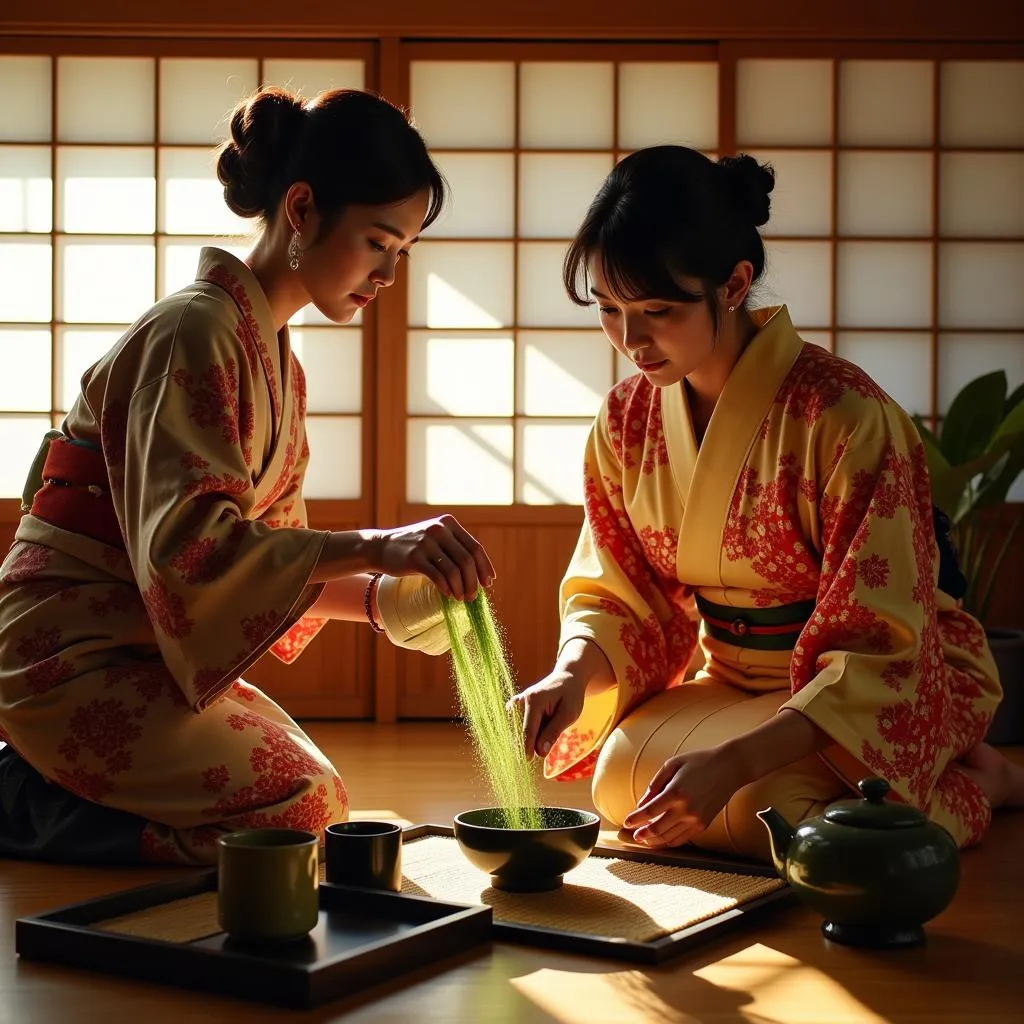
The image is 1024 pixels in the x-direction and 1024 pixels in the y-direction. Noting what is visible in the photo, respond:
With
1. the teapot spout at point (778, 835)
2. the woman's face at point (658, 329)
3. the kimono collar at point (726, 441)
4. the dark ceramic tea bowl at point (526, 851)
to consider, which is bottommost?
the dark ceramic tea bowl at point (526, 851)

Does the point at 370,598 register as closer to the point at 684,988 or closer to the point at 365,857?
the point at 365,857

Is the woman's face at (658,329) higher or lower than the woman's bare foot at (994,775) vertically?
higher

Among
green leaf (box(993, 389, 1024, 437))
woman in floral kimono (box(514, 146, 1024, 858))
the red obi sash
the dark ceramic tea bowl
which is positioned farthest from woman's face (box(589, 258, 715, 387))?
green leaf (box(993, 389, 1024, 437))

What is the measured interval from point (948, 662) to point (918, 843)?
38.2 inches

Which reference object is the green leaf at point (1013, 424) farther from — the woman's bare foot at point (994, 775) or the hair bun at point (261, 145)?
the hair bun at point (261, 145)

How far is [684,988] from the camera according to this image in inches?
70.7

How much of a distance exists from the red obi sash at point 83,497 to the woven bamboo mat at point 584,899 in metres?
0.70

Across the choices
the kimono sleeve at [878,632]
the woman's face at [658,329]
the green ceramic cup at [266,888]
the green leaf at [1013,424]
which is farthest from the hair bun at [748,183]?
the green leaf at [1013,424]

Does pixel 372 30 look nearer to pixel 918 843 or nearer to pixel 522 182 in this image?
pixel 522 182

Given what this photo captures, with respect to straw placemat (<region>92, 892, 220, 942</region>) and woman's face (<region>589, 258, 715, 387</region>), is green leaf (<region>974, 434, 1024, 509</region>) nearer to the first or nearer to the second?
woman's face (<region>589, 258, 715, 387</region>)

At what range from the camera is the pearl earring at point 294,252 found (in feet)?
8.35

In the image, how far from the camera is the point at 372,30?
462cm

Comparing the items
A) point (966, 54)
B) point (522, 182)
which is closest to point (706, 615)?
point (522, 182)

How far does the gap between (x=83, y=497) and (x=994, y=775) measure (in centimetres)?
185
